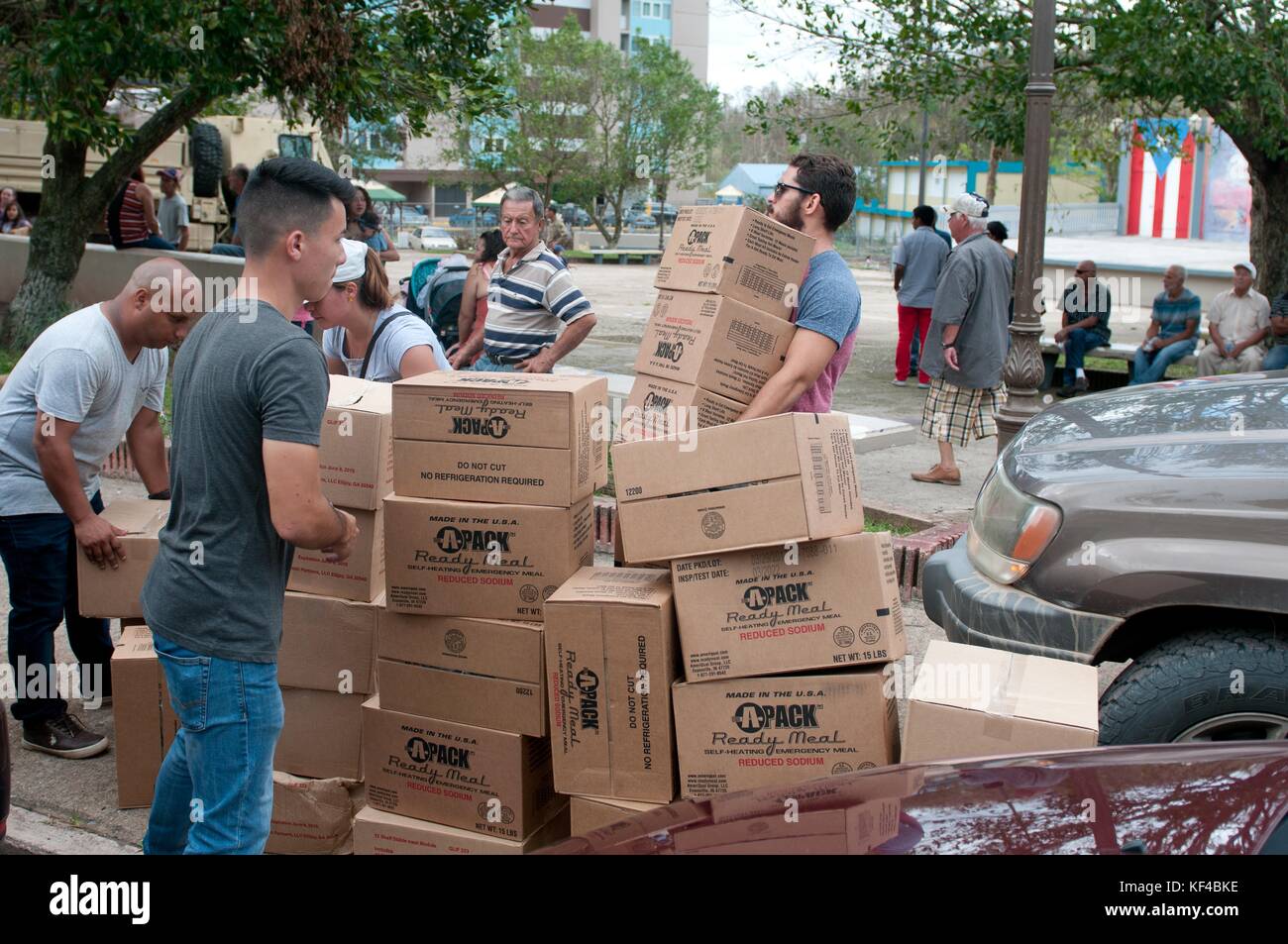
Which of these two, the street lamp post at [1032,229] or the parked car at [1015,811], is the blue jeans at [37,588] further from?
the street lamp post at [1032,229]

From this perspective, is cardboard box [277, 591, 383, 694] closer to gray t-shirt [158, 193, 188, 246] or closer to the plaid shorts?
the plaid shorts

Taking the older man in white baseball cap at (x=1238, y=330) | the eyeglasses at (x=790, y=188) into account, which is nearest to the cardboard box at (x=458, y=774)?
the eyeglasses at (x=790, y=188)

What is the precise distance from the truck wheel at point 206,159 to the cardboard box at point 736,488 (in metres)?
16.5

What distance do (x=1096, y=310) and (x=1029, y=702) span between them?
37.2 feet

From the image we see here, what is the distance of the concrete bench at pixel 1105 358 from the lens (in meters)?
13.0

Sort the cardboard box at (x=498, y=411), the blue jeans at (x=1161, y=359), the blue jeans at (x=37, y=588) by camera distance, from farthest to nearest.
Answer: the blue jeans at (x=1161, y=359), the blue jeans at (x=37, y=588), the cardboard box at (x=498, y=411)

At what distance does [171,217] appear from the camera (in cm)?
1600

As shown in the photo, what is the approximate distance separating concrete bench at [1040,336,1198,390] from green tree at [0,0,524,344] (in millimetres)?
6585

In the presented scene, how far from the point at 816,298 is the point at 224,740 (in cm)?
236

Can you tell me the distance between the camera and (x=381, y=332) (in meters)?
4.64

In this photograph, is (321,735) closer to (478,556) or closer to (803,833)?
(478,556)

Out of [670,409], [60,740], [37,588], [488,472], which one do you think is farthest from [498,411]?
[60,740]

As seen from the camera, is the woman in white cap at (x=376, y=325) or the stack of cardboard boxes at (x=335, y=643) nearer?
the stack of cardboard boxes at (x=335, y=643)
